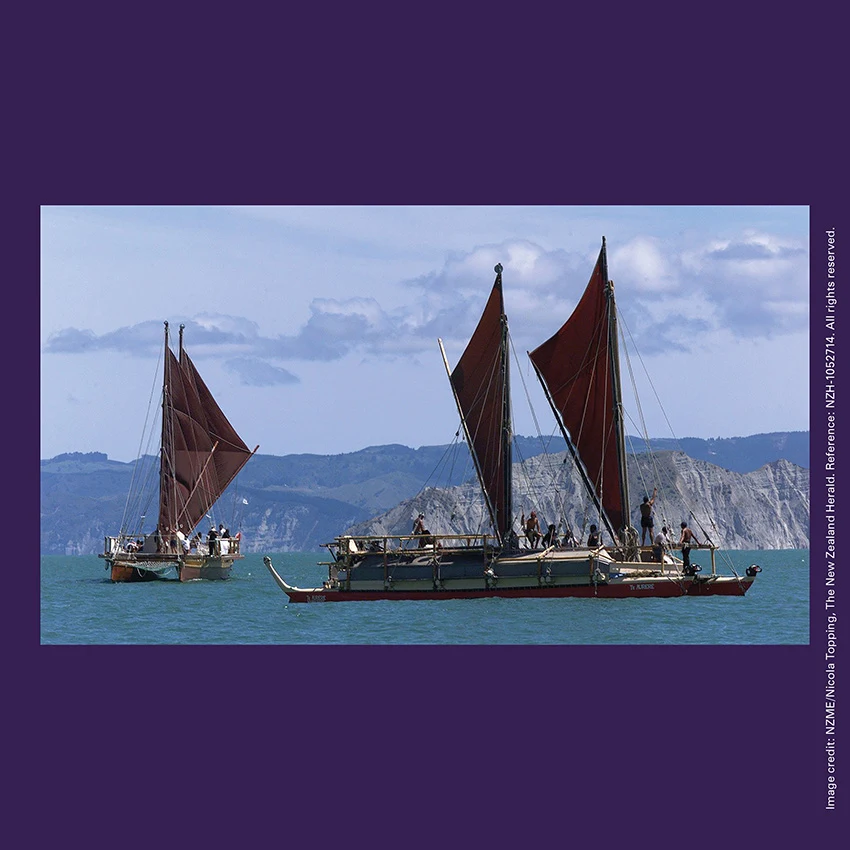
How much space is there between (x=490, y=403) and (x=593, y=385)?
13.1 feet

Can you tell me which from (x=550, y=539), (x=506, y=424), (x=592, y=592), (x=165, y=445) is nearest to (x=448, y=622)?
(x=592, y=592)

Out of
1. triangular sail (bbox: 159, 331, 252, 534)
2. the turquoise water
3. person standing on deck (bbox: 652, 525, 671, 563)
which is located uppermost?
triangular sail (bbox: 159, 331, 252, 534)

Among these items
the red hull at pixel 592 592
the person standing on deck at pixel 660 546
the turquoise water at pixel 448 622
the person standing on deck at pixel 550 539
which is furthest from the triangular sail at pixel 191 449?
the person standing on deck at pixel 660 546

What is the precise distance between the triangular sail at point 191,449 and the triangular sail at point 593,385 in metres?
35.4

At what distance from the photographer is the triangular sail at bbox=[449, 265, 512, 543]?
58.5 metres

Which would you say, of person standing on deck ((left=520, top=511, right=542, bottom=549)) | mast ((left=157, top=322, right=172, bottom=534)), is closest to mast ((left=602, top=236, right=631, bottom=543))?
person standing on deck ((left=520, top=511, right=542, bottom=549))

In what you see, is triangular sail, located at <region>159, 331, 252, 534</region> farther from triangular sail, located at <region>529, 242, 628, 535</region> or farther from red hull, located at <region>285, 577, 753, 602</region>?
triangular sail, located at <region>529, 242, 628, 535</region>

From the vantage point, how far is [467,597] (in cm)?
5725

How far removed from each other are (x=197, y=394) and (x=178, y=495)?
6102mm

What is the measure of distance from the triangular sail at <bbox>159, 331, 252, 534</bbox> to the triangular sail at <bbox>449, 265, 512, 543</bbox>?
33886mm

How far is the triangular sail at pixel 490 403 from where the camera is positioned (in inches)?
2304

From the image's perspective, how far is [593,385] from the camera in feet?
194

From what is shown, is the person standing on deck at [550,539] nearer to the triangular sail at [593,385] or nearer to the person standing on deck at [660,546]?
the triangular sail at [593,385]

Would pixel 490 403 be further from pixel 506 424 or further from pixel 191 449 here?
pixel 191 449
